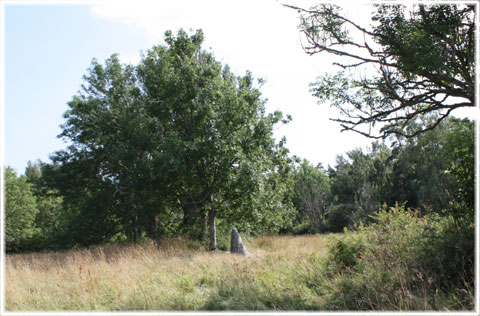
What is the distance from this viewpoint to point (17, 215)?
32.2 metres

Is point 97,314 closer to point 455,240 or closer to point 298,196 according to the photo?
point 455,240

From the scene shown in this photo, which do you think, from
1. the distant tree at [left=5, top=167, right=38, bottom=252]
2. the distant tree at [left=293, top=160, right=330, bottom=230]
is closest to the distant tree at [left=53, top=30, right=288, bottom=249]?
the distant tree at [left=5, top=167, right=38, bottom=252]

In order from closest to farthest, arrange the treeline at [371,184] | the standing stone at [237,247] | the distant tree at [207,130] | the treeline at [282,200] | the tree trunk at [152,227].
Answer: the treeline at [282,200]
the standing stone at [237,247]
the distant tree at [207,130]
the tree trunk at [152,227]
the treeline at [371,184]

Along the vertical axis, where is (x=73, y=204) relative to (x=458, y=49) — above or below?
below

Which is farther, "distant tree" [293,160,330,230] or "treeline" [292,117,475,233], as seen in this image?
"distant tree" [293,160,330,230]

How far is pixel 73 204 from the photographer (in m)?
20.5

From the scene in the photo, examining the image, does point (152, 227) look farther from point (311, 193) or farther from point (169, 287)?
point (311, 193)

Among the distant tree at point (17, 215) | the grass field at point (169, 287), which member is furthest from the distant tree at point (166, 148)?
the distant tree at point (17, 215)

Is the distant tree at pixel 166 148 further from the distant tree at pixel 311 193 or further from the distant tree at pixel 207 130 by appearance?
the distant tree at pixel 311 193

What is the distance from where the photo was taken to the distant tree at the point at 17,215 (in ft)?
103

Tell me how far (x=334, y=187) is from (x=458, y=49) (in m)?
33.9

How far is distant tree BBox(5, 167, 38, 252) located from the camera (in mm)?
31516

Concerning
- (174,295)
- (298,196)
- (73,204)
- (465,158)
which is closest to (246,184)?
(174,295)

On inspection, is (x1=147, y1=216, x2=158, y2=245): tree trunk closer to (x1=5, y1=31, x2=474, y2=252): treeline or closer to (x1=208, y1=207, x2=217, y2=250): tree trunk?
(x1=5, y1=31, x2=474, y2=252): treeline
